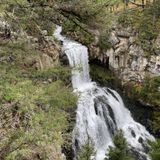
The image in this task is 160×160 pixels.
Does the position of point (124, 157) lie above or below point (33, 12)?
below

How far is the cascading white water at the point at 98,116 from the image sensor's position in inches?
794

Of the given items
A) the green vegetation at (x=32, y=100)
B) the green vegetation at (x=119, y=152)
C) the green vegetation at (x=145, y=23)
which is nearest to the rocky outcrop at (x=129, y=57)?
the green vegetation at (x=145, y=23)

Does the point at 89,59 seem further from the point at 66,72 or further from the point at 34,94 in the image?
the point at 34,94

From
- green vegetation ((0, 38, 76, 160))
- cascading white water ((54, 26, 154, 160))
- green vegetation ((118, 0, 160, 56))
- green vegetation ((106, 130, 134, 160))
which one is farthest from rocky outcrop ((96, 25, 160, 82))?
green vegetation ((0, 38, 76, 160))

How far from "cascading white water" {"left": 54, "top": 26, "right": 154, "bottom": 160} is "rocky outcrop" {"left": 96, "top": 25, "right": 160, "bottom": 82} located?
2.40 meters

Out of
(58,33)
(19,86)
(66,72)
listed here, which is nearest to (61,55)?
(58,33)

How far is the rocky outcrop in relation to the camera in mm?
26281

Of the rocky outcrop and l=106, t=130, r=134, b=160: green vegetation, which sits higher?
the rocky outcrop

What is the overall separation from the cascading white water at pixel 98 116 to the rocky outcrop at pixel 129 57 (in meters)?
2.40

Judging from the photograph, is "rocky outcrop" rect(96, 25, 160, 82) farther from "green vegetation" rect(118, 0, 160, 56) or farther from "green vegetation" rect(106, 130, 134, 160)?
"green vegetation" rect(106, 130, 134, 160)

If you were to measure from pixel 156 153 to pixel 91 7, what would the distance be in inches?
376

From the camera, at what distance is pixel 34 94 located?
1033cm

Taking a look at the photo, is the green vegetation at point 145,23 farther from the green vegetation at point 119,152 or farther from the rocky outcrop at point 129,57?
the green vegetation at point 119,152

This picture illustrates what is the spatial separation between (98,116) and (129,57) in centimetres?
695
